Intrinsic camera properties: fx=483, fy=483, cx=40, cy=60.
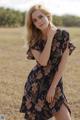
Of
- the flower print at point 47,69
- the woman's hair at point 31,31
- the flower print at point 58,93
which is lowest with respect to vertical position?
the flower print at point 58,93

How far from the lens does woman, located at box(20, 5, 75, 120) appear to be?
504 cm

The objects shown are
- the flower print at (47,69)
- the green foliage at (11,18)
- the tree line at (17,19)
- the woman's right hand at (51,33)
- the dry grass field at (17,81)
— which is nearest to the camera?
the woman's right hand at (51,33)

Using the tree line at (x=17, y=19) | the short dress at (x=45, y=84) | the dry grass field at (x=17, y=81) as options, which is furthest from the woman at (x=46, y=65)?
the tree line at (x=17, y=19)

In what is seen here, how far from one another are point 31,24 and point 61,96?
0.83 m

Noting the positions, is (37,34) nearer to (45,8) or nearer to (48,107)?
(45,8)

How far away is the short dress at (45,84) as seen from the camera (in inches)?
200

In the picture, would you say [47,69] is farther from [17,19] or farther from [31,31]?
[17,19]

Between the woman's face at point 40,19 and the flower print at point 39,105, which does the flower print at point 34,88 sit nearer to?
the flower print at point 39,105

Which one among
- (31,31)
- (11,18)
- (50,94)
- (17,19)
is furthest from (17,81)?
(11,18)

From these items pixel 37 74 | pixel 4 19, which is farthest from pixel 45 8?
pixel 4 19

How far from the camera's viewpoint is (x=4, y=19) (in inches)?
1702

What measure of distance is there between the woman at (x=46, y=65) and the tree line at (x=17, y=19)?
34640 mm

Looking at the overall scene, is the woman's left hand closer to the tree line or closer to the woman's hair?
the woman's hair

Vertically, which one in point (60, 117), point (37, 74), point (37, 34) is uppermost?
point (37, 34)
